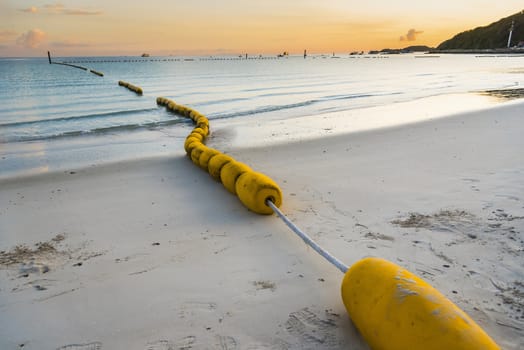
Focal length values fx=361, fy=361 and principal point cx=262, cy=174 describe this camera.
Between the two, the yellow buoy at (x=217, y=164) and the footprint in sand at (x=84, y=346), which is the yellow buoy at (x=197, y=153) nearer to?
the yellow buoy at (x=217, y=164)

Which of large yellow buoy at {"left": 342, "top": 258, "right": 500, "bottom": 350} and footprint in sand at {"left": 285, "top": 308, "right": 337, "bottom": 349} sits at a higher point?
large yellow buoy at {"left": 342, "top": 258, "right": 500, "bottom": 350}

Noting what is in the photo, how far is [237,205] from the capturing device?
526cm

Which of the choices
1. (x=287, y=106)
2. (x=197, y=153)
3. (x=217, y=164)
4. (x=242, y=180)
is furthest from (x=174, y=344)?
(x=287, y=106)

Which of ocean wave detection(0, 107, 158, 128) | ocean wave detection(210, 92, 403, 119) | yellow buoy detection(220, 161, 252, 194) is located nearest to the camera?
yellow buoy detection(220, 161, 252, 194)

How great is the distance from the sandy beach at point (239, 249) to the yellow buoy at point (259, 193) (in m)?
0.15

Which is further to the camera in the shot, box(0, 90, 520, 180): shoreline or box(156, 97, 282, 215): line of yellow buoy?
box(0, 90, 520, 180): shoreline

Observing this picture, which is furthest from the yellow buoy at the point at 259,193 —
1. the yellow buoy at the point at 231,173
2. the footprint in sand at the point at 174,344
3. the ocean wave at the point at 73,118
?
the ocean wave at the point at 73,118

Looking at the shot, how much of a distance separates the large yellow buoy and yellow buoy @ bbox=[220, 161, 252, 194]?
296 cm

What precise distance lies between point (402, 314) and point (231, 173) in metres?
3.66

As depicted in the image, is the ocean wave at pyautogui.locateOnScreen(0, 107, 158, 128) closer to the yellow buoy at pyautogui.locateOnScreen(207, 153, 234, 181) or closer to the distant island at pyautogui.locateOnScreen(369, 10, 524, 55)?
the yellow buoy at pyautogui.locateOnScreen(207, 153, 234, 181)

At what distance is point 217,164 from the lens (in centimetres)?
614

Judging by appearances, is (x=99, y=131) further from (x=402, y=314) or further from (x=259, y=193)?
(x=402, y=314)

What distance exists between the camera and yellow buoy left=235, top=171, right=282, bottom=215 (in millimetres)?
4754

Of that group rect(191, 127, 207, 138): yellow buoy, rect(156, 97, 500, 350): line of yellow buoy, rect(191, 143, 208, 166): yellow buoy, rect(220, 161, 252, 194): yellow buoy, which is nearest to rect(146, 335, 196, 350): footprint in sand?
rect(156, 97, 500, 350): line of yellow buoy
